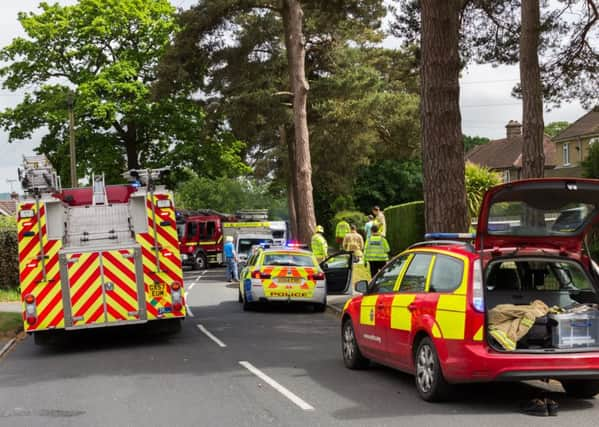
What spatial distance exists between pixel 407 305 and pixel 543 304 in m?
1.36

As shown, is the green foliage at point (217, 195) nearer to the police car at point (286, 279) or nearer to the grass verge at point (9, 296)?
the grass verge at point (9, 296)

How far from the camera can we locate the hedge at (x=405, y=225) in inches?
1375

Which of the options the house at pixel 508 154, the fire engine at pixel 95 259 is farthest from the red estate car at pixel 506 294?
the house at pixel 508 154

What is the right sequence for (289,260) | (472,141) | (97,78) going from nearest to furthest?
(289,260) < (97,78) < (472,141)

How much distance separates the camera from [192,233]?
43219 mm

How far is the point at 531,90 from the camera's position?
20.2m

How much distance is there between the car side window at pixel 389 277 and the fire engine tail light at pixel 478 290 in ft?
5.74

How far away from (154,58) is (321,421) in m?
38.6

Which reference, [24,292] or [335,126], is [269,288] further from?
[335,126]

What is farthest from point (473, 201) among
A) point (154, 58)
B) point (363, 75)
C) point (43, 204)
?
point (43, 204)

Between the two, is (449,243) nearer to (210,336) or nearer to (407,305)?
(407,305)

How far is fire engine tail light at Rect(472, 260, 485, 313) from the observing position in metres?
8.19

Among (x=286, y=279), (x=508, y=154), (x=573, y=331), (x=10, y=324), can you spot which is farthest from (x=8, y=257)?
(x=508, y=154)

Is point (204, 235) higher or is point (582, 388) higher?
point (204, 235)
